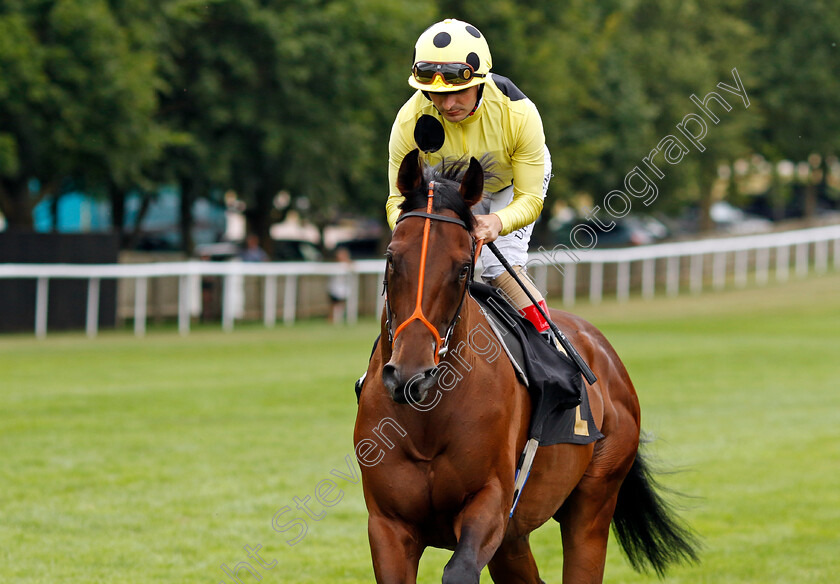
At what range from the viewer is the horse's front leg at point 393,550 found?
3941mm

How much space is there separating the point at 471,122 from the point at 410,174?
0.58m

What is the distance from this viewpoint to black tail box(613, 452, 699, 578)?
582cm

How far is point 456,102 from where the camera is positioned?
→ 4387mm

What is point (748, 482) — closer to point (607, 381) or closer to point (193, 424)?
point (607, 381)

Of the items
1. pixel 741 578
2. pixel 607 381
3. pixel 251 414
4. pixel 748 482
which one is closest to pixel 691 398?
pixel 748 482

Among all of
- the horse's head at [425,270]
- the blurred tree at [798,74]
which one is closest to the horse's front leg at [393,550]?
the horse's head at [425,270]

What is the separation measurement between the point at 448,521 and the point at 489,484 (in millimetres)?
200

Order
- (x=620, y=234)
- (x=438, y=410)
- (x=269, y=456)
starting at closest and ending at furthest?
(x=438, y=410)
(x=269, y=456)
(x=620, y=234)

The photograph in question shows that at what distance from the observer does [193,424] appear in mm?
10891

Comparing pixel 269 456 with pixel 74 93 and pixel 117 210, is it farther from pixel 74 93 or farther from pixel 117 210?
pixel 117 210

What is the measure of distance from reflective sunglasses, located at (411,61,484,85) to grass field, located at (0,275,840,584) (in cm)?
307

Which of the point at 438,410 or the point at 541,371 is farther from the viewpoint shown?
the point at 541,371

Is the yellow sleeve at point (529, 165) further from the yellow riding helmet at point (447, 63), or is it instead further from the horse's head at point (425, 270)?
the horse's head at point (425, 270)

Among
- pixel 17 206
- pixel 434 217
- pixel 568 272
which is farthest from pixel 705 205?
pixel 434 217
